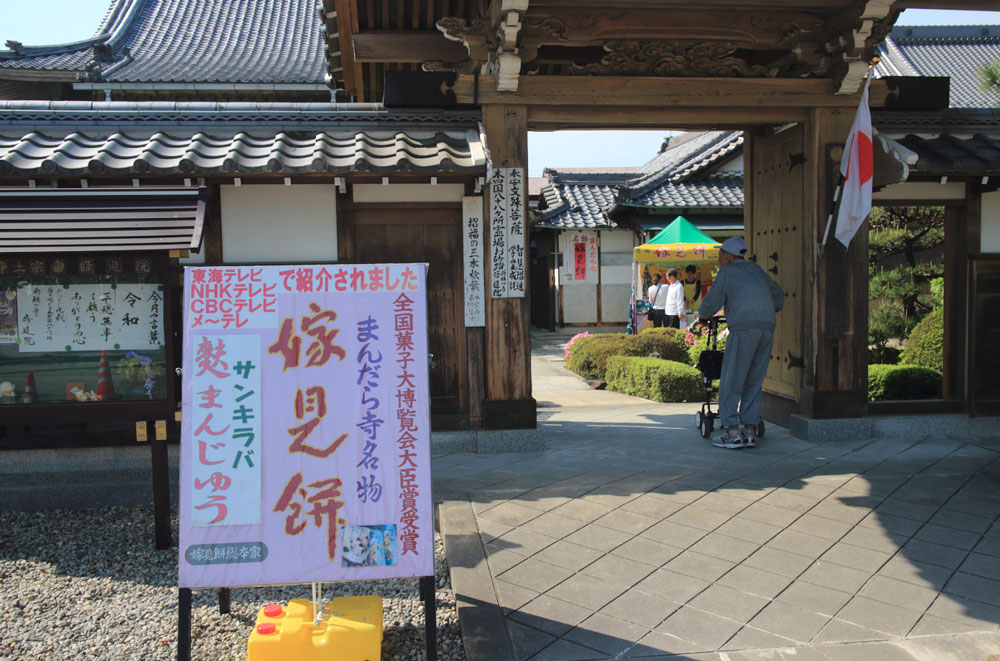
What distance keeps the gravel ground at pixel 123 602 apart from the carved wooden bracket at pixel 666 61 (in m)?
4.56

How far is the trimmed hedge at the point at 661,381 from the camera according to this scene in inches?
429

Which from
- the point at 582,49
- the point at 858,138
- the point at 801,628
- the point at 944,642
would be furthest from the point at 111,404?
the point at 858,138

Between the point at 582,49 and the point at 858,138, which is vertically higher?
the point at 582,49

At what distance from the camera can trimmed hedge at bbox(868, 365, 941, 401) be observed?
8.62 m

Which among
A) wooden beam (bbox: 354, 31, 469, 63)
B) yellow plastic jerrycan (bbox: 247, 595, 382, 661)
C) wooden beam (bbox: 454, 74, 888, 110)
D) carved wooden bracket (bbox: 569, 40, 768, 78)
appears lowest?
yellow plastic jerrycan (bbox: 247, 595, 382, 661)

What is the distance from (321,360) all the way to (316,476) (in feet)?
1.75

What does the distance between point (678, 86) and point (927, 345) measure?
15.3 feet

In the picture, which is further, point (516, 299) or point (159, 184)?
point (516, 299)

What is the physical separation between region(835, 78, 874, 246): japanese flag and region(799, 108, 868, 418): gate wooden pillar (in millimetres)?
439

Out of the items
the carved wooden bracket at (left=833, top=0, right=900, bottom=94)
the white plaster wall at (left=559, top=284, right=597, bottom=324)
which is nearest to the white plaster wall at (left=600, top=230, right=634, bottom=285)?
the white plaster wall at (left=559, top=284, right=597, bottom=324)

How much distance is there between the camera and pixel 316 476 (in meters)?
3.53

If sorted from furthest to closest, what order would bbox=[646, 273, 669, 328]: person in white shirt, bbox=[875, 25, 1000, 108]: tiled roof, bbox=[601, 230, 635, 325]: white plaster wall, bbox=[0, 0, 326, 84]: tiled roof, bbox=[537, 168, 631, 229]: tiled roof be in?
bbox=[875, 25, 1000, 108]: tiled roof
bbox=[601, 230, 635, 325]: white plaster wall
bbox=[537, 168, 631, 229]: tiled roof
bbox=[646, 273, 669, 328]: person in white shirt
bbox=[0, 0, 326, 84]: tiled roof

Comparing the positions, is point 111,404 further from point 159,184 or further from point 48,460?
point 159,184

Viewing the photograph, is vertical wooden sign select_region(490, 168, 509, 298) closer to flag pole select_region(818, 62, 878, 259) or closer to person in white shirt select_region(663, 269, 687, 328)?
flag pole select_region(818, 62, 878, 259)
